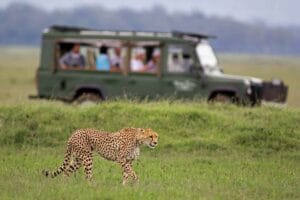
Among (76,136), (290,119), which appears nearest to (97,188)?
(76,136)

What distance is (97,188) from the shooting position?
10.6 metres

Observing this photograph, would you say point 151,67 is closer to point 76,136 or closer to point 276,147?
point 276,147

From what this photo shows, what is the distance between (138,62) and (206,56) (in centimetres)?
159

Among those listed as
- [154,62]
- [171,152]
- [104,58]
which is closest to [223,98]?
[154,62]

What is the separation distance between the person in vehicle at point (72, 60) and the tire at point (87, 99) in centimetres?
67

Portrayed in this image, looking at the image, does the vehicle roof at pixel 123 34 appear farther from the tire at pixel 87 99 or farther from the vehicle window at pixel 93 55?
the tire at pixel 87 99

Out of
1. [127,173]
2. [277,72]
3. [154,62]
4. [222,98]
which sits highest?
[127,173]

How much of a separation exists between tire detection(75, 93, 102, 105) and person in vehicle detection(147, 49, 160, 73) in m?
1.33

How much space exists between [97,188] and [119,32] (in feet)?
34.3

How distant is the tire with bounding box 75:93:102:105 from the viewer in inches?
811

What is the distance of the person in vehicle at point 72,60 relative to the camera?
2078cm

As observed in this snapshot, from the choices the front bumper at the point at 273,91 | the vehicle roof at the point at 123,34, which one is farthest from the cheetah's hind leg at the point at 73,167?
the front bumper at the point at 273,91

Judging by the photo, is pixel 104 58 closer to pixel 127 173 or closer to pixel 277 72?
pixel 127 173

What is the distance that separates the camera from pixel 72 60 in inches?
821
